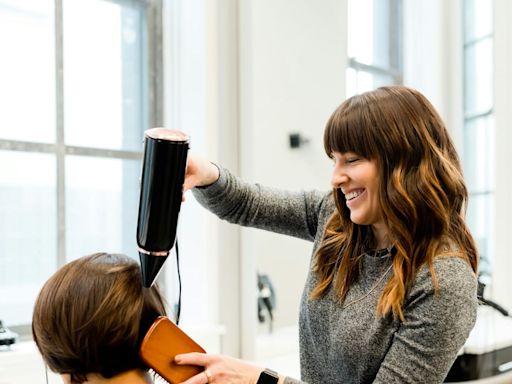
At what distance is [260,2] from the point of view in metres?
2.27

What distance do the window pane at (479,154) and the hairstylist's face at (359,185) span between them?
231cm

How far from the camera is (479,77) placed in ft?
11.2

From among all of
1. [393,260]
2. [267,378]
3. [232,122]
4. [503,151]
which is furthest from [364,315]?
[503,151]

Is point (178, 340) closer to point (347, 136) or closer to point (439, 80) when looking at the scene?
point (347, 136)

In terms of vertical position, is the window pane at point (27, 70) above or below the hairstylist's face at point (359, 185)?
above

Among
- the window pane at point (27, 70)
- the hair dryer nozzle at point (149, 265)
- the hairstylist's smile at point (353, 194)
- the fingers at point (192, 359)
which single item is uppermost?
the window pane at point (27, 70)

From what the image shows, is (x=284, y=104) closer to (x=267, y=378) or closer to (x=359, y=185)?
(x=359, y=185)

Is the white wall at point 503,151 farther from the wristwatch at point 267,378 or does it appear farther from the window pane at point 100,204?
the wristwatch at point 267,378

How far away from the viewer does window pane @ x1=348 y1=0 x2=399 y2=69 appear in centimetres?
302

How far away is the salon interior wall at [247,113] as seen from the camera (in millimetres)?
2115

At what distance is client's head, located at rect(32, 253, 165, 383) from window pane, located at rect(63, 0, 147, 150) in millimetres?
1038

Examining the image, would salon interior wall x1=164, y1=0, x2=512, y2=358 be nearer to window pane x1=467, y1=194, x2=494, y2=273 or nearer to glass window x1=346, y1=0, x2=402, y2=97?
glass window x1=346, y1=0, x2=402, y2=97

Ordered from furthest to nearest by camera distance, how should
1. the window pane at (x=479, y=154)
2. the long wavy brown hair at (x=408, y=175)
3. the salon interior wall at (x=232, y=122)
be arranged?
1. the window pane at (x=479, y=154)
2. the salon interior wall at (x=232, y=122)
3. the long wavy brown hair at (x=408, y=175)

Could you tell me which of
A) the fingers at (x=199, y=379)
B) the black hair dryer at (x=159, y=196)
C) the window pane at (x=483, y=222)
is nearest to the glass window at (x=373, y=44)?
the window pane at (x=483, y=222)
